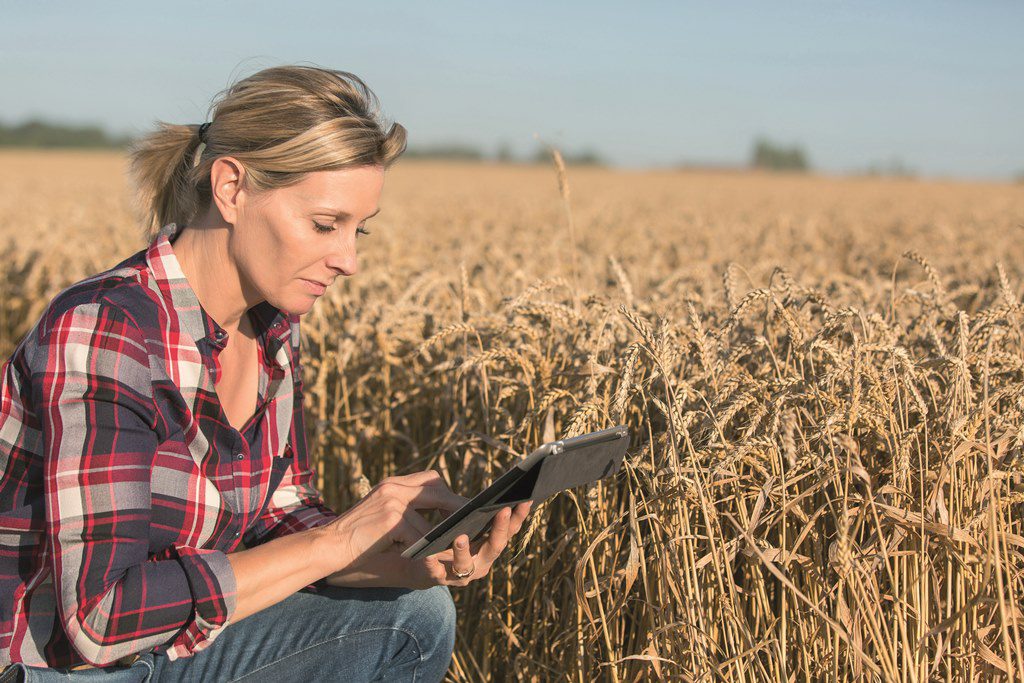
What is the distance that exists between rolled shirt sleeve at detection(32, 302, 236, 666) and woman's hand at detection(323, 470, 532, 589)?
28 centimetres

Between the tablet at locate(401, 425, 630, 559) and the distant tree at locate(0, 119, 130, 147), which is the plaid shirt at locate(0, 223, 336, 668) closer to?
the tablet at locate(401, 425, 630, 559)

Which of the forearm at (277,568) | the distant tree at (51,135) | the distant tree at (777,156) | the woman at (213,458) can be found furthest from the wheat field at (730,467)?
the distant tree at (777,156)

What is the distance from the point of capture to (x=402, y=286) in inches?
182

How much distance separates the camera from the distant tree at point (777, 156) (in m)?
94.0

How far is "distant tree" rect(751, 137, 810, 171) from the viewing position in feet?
308

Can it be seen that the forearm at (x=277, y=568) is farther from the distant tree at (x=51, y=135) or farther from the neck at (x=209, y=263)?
Answer: the distant tree at (x=51, y=135)

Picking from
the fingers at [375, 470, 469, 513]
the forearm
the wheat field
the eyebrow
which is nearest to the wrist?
the forearm

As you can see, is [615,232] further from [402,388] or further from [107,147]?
[107,147]

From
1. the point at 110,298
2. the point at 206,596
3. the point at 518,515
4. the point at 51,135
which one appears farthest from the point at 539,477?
the point at 51,135

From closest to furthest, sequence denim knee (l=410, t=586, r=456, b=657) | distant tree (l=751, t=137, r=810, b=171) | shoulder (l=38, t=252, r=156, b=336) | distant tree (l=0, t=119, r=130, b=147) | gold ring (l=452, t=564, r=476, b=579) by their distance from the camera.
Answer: shoulder (l=38, t=252, r=156, b=336)
gold ring (l=452, t=564, r=476, b=579)
denim knee (l=410, t=586, r=456, b=657)
distant tree (l=0, t=119, r=130, b=147)
distant tree (l=751, t=137, r=810, b=171)

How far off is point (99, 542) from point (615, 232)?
27.3ft

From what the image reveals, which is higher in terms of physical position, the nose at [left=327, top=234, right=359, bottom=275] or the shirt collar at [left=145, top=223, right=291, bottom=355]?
the nose at [left=327, top=234, right=359, bottom=275]

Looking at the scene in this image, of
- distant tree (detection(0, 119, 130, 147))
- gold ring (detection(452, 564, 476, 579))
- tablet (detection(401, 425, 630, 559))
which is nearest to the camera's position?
tablet (detection(401, 425, 630, 559))

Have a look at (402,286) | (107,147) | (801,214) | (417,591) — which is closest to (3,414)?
(417,591)
